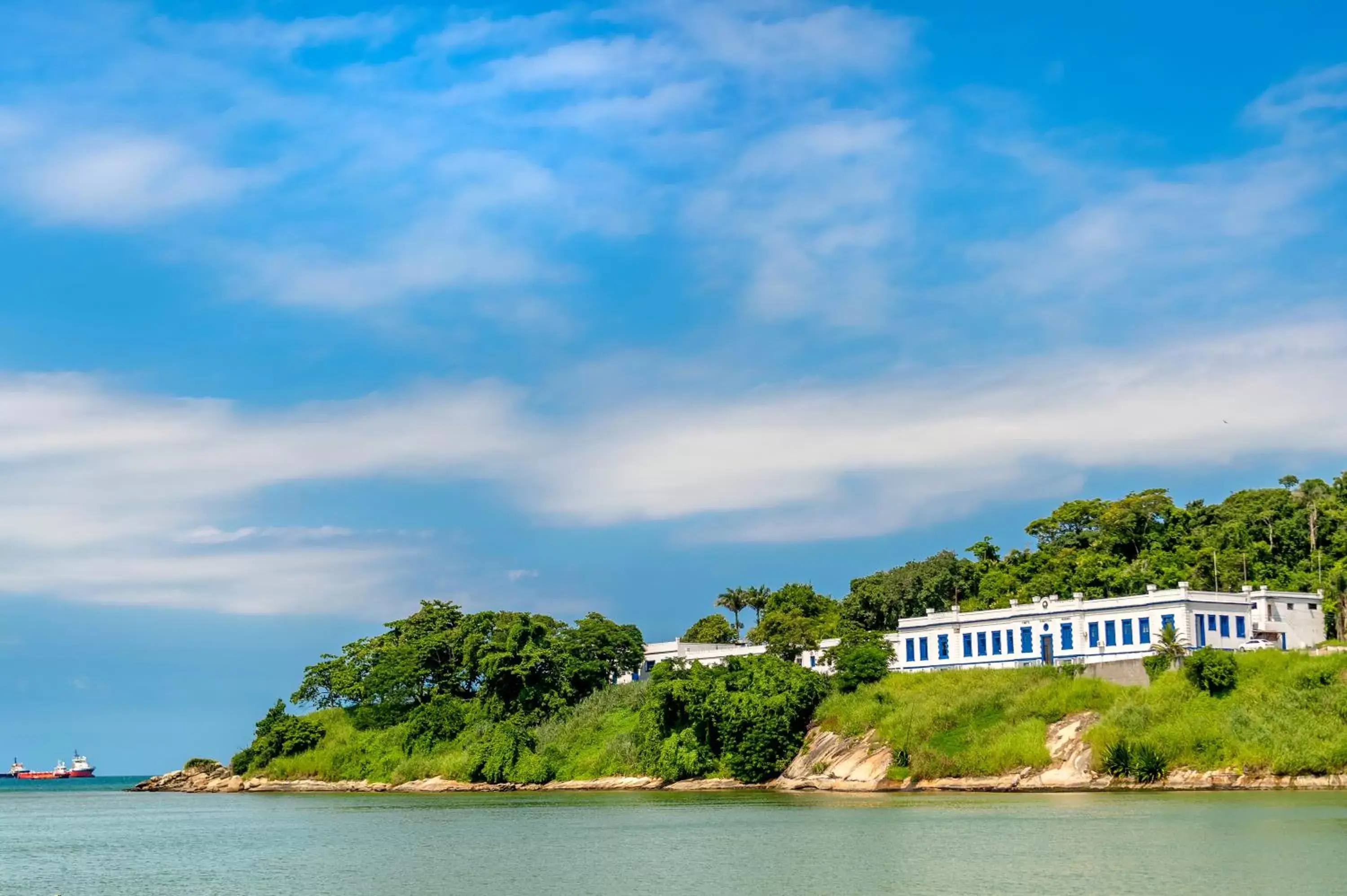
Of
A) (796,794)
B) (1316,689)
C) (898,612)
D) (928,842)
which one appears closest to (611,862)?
(928,842)

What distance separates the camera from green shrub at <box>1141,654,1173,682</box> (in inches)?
3214

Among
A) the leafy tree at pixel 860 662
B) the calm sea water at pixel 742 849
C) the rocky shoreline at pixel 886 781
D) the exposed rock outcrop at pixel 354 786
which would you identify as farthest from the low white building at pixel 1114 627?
the exposed rock outcrop at pixel 354 786

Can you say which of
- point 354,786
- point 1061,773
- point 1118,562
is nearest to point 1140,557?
point 1118,562

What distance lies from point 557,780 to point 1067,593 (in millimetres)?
39488

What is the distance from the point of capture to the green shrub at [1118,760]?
250 ft

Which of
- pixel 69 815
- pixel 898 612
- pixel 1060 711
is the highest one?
pixel 898 612

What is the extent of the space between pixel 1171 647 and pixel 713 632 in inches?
2602

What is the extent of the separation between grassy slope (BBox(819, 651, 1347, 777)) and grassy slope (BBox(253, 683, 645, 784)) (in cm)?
1813

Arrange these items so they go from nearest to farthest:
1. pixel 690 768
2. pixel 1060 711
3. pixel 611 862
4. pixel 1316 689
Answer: pixel 611 862, pixel 1316 689, pixel 1060 711, pixel 690 768

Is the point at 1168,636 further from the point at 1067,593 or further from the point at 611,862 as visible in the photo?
the point at 611,862

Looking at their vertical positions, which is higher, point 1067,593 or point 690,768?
point 1067,593

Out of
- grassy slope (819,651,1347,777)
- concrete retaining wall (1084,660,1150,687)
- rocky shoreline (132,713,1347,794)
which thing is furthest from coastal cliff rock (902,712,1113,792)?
concrete retaining wall (1084,660,1150,687)

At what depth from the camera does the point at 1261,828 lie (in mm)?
52562

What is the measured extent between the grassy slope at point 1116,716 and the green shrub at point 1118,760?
27.8 inches
